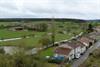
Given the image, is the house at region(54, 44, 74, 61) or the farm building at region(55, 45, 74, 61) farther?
the farm building at region(55, 45, 74, 61)

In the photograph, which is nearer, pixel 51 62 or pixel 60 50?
pixel 51 62

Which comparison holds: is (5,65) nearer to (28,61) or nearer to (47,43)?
(28,61)

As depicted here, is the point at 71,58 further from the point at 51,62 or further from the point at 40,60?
the point at 40,60

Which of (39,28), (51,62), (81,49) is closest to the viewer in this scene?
(51,62)

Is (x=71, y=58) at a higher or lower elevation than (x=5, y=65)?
lower

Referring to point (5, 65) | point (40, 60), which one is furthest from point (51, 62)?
point (5, 65)

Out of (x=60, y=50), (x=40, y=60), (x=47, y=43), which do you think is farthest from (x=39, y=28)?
(x=40, y=60)

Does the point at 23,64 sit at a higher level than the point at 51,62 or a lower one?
higher

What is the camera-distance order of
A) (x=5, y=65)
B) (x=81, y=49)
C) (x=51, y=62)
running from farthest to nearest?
1. (x=81, y=49)
2. (x=51, y=62)
3. (x=5, y=65)

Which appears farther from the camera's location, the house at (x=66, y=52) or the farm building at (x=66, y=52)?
the farm building at (x=66, y=52)
